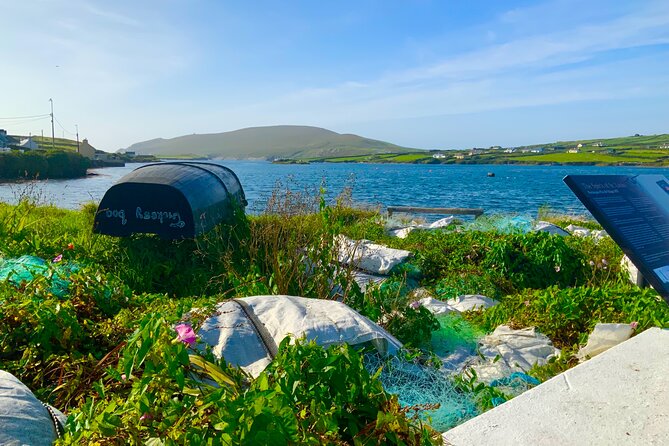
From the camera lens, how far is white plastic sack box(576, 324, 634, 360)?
4.00m

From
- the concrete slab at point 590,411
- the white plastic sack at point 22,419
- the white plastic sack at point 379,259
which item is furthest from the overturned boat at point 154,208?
the concrete slab at point 590,411

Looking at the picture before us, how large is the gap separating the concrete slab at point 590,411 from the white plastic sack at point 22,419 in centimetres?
176

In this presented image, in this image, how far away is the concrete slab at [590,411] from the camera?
255 centimetres

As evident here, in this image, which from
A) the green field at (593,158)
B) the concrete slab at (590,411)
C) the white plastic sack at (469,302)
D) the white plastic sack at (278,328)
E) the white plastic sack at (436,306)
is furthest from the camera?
the green field at (593,158)

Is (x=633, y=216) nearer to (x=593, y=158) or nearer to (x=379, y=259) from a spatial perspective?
(x=379, y=259)

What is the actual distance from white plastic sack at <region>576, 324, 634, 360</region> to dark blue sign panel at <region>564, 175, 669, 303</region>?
0.45 metres

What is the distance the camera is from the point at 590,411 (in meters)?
2.79

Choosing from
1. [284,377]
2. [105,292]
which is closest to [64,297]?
[105,292]

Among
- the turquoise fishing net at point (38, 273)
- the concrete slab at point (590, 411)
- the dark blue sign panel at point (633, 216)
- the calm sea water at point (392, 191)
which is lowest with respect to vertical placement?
the calm sea water at point (392, 191)

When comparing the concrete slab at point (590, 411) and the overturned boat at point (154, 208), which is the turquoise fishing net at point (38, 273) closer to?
the overturned boat at point (154, 208)

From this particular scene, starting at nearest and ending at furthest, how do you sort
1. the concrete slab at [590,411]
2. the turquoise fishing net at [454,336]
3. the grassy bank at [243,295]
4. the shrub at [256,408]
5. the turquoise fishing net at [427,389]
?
the shrub at [256,408] → the grassy bank at [243,295] → the concrete slab at [590,411] → the turquoise fishing net at [427,389] → the turquoise fishing net at [454,336]

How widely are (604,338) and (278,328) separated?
2.50 metres

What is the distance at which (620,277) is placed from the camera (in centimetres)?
658

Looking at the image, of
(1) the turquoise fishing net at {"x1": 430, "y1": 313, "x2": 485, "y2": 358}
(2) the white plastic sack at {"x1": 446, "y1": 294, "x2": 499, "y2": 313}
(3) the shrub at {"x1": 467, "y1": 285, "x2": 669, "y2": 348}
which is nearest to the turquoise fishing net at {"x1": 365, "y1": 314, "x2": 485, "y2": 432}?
(1) the turquoise fishing net at {"x1": 430, "y1": 313, "x2": 485, "y2": 358}
